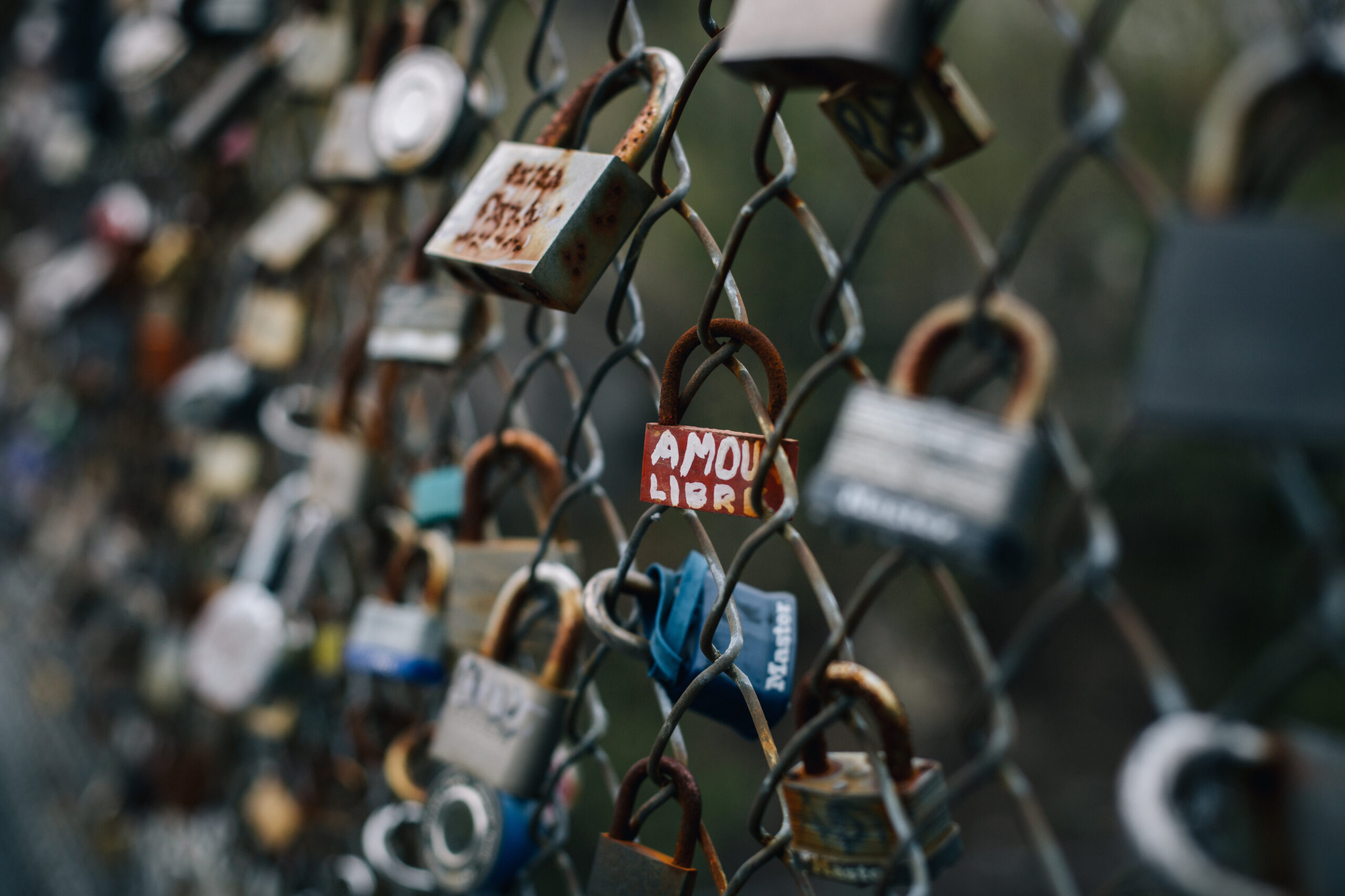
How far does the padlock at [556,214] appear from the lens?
1.49 feet

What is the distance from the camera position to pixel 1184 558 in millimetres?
4027

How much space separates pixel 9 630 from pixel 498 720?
2.21 metres

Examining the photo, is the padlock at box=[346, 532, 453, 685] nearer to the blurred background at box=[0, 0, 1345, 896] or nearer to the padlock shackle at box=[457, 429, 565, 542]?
the padlock shackle at box=[457, 429, 565, 542]

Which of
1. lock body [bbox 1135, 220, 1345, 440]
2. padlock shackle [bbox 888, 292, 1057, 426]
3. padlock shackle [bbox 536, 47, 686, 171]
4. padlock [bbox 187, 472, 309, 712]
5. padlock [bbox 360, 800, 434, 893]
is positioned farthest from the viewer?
padlock [bbox 187, 472, 309, 712]

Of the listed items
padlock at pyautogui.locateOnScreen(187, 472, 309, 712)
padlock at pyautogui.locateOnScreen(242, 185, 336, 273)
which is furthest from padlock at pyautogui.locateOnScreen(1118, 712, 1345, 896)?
padlock at pyautogui.locateOnScreen(242, 185, 336, 273)

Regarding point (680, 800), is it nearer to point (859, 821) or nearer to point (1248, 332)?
point (859, 821)

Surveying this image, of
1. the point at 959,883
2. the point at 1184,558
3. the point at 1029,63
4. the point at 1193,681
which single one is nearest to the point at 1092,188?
the point at 1029,63

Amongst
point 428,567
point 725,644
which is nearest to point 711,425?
point 428,567

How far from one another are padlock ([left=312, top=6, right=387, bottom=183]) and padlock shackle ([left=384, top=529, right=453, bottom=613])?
0.92ft

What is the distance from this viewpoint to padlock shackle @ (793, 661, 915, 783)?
0.41 m

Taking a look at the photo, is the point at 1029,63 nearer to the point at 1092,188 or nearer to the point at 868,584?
the point at 1092,188

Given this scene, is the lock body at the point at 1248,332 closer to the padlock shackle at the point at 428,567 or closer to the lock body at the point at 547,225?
the lock body at the point at 547,225

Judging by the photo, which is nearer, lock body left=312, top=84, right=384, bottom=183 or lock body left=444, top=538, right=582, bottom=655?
lock body left=444, top=538, right=582, bottom=655

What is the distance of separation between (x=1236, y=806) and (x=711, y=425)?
2554 millimetres
